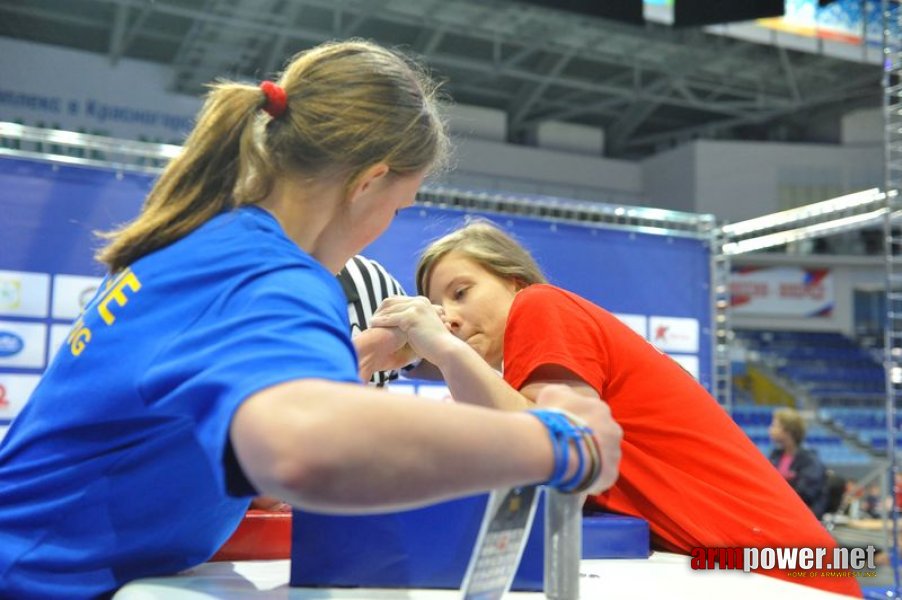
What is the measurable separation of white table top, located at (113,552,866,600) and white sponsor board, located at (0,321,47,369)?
2.65 metres

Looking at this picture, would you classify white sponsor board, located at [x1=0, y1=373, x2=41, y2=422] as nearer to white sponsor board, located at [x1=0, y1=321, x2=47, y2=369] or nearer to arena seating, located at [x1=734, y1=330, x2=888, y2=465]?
white sponsor board, located at [x1=0, y1=321, x2=47, y2=369]

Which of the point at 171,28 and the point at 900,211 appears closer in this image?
the point at 900,211

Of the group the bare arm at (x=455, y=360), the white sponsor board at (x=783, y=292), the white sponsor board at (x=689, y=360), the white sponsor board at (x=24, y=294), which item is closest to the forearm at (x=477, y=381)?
the bare arm at (x=455, y=360)

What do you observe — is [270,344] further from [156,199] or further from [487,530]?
[156,199]

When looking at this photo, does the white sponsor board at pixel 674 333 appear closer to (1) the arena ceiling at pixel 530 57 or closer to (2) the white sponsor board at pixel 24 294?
(2) the white sponsor board at pixel 24 294

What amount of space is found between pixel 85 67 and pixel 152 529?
10811 mm

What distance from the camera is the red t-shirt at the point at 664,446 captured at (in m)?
1.17

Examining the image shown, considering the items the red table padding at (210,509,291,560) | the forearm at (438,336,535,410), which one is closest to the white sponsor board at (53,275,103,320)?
the red table padding at (210,509,291,560)

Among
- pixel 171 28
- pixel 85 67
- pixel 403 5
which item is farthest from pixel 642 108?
pixel 85 67

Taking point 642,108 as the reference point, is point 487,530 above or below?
below

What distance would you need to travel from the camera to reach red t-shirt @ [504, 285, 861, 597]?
1170 millimetres

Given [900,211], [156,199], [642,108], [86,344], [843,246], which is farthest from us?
[843,246]

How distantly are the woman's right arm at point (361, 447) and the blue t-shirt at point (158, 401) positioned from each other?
0.03m

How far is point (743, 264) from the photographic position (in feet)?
56.4
